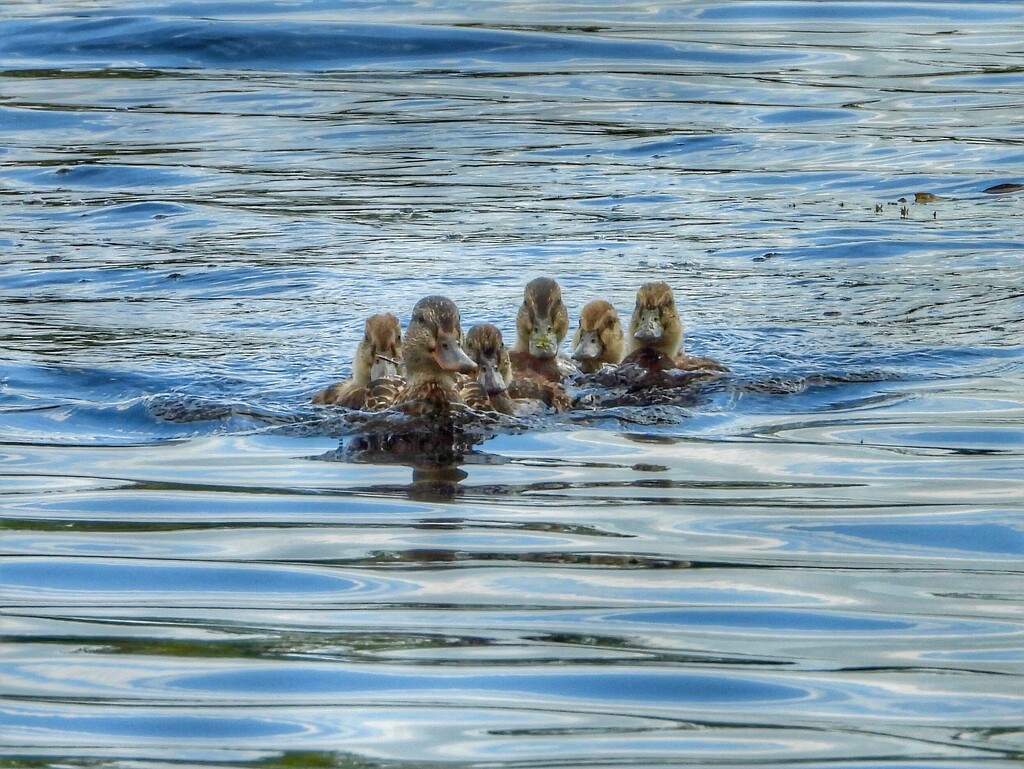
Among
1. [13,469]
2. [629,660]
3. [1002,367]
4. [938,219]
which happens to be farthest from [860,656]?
[938,219]

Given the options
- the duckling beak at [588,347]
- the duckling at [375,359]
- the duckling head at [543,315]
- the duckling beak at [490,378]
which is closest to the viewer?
the duckling beak at [490,378]

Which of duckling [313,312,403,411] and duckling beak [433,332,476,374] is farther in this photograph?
duckling [313,312,403,411]

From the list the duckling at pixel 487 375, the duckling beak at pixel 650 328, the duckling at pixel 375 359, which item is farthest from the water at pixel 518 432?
the duckling beak at pixel 650 328

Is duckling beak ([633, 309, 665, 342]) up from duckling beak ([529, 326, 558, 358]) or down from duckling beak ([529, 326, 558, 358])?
up

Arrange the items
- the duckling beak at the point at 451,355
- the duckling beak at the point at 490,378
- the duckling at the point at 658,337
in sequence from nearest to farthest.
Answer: the duckling beak at the point at 451,355
the duckling beak at the point at 490,378
the duckling at the point at 658,337

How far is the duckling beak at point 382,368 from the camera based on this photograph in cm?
924

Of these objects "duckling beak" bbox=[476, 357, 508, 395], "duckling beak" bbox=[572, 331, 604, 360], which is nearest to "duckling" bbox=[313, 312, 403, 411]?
"duckling beak" bbox=[476, 357, 508, 395]

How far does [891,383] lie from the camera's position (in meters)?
9.25

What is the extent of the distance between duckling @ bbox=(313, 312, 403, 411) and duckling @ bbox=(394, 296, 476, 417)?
514 millimetres

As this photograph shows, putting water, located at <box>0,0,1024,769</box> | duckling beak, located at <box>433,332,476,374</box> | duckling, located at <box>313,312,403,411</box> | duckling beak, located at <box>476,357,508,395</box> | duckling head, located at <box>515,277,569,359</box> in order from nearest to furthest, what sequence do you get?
water, located at <box>0,0,1024,769</box>
duckling beak, located at <box>433,332,476,374</box>
duckling beak, located at <box>476,357,508,395</box>
duckling, located at <box>313,312,403,411</box>
duckling head, located at <box>515,277,569,359</box>

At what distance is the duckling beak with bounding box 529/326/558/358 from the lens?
32.0 feet

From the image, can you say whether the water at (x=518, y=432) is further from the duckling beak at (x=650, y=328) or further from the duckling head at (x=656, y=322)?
the duckling beak at (x=650, y=328)

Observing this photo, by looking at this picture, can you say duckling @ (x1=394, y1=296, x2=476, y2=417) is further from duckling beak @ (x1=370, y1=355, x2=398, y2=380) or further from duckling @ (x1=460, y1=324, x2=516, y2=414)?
duckling beak @ (x1=370, y1=355, x2=398, y2=380)

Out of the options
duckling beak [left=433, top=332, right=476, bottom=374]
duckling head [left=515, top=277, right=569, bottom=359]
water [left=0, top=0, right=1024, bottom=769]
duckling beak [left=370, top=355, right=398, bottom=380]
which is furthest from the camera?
duckling head [left=515, top=277, right=569, bottom=359]
